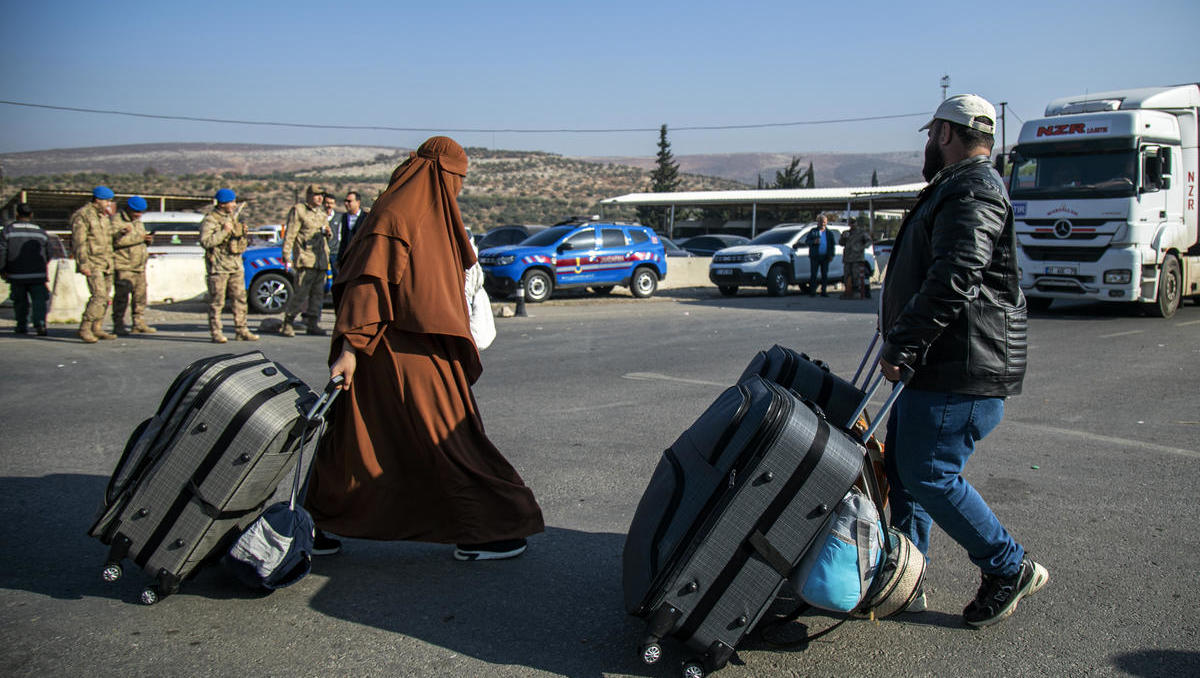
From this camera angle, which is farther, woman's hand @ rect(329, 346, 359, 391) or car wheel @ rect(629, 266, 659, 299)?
car wheel @ rect(629, 266, 659, 299)

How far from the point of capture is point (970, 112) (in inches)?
133

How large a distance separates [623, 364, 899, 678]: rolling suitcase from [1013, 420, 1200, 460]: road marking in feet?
15.0

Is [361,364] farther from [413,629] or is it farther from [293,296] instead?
[293,296]

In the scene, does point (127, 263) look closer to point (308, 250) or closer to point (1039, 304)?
point (308, 250)

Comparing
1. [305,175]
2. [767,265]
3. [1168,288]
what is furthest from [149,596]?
[305,175]

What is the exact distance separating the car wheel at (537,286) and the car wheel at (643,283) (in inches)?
95.7

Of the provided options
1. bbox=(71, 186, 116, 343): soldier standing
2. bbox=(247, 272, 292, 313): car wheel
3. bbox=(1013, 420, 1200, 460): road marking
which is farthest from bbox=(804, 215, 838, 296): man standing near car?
bbox=(71, 186, 116, 343): soldier standing

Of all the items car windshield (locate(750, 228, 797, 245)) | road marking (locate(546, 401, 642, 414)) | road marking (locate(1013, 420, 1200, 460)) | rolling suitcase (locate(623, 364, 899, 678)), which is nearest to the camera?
rolling suitcase (locate(623, 364, 899, 678))

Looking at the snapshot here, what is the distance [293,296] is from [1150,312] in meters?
14.4

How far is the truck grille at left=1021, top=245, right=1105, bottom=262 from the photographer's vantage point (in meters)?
14.7

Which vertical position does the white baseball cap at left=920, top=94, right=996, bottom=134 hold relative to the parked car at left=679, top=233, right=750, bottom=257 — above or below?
above

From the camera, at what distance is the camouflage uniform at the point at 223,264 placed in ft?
37.9

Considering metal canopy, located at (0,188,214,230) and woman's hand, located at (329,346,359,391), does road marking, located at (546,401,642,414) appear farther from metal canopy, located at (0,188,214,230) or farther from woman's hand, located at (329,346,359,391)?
metal canopy, located at (0,188,214,230)

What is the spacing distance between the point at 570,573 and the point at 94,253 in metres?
9.89
